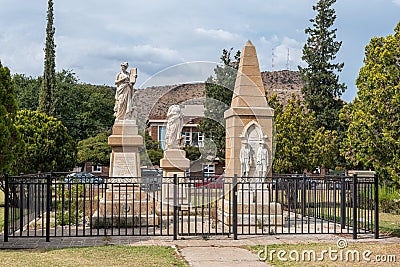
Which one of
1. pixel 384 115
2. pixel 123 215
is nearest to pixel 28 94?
pixel 123 215

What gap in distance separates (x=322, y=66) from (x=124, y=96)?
2782 cm

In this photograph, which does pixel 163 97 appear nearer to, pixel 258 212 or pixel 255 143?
pixel 255 143

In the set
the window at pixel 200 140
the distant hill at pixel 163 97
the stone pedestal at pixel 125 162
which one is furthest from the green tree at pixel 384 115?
the window at pixel 200 140

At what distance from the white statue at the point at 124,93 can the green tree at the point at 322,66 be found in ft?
86.3

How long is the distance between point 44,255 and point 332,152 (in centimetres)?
2024

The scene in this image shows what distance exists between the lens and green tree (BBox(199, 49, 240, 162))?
32062 mm

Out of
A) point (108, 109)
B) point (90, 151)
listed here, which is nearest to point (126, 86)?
point (90, 151)

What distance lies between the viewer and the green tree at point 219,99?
3206 centimetres

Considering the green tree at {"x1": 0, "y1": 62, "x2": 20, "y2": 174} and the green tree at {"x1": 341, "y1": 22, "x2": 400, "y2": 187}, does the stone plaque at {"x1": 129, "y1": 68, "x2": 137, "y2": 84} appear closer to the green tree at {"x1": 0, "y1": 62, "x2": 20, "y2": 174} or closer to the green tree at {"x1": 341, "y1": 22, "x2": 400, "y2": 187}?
the green tree at {"x1": 0, "y1": 62, "x2": 20, "y2": 174}

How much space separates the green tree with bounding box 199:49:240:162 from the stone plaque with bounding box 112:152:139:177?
16.8 m

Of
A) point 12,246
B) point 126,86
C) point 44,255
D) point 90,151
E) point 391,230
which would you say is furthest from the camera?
point 90,151

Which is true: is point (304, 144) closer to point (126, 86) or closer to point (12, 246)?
point (126, 86)

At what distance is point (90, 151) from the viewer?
4050 cm

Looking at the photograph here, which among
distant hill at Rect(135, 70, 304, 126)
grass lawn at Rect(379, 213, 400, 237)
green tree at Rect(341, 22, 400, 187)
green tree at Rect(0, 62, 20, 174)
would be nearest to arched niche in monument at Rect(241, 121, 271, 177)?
green tree at Rect(341, 22, 400, 187)
